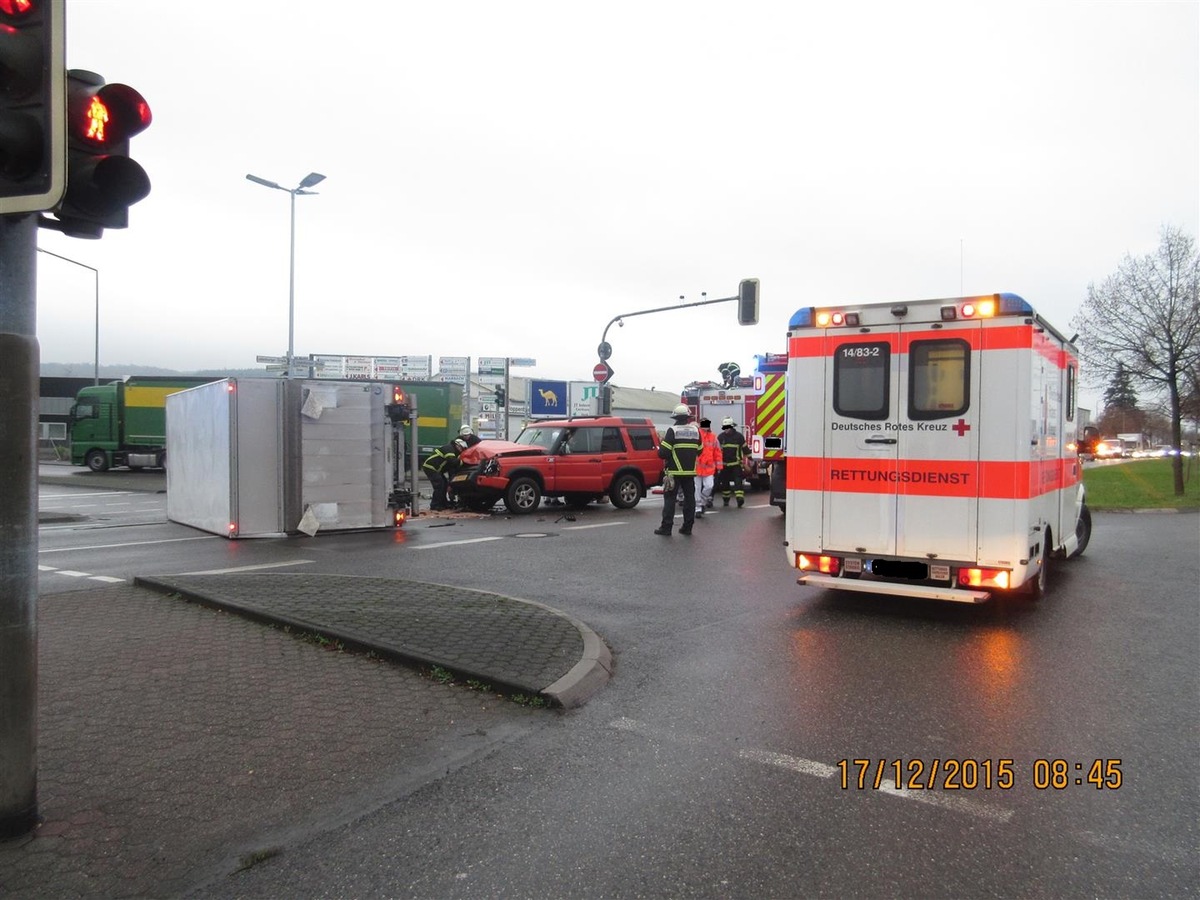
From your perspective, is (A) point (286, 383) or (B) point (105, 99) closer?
(B) point (105, 99)

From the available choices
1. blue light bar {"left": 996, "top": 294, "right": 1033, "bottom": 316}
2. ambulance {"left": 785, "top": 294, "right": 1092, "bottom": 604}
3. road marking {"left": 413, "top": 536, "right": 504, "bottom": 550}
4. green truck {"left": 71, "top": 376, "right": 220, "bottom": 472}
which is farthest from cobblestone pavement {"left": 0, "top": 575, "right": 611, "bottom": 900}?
green truck {"left": 71, "top": 376, "right": 220, "bottom": 472}

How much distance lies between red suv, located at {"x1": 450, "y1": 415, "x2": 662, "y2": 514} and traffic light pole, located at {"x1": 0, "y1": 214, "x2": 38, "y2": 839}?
1300 centimetres

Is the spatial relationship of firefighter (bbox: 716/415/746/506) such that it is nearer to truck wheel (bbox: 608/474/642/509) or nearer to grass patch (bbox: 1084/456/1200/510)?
truck wheel (bbox: 608/474/642/509)

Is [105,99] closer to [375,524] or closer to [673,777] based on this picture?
[673,777]

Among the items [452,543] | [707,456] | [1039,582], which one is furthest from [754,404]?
[1039,582]

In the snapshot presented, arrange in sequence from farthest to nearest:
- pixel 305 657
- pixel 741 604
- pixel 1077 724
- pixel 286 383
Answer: pixel 286 383
pixel 741 604
pixel 305 657
pixel 1077 724

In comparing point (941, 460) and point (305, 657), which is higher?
point (941, 460)

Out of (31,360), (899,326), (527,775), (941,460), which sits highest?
(899,326)

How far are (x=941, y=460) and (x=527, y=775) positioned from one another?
4739 millimetres

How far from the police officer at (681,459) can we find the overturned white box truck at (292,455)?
4.36m

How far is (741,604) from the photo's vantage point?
8.05m

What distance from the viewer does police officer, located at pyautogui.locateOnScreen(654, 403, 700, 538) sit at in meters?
12.9

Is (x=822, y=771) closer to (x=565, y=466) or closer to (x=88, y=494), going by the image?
(x=565, y=466)

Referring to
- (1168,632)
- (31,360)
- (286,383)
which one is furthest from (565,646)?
(286,383)
